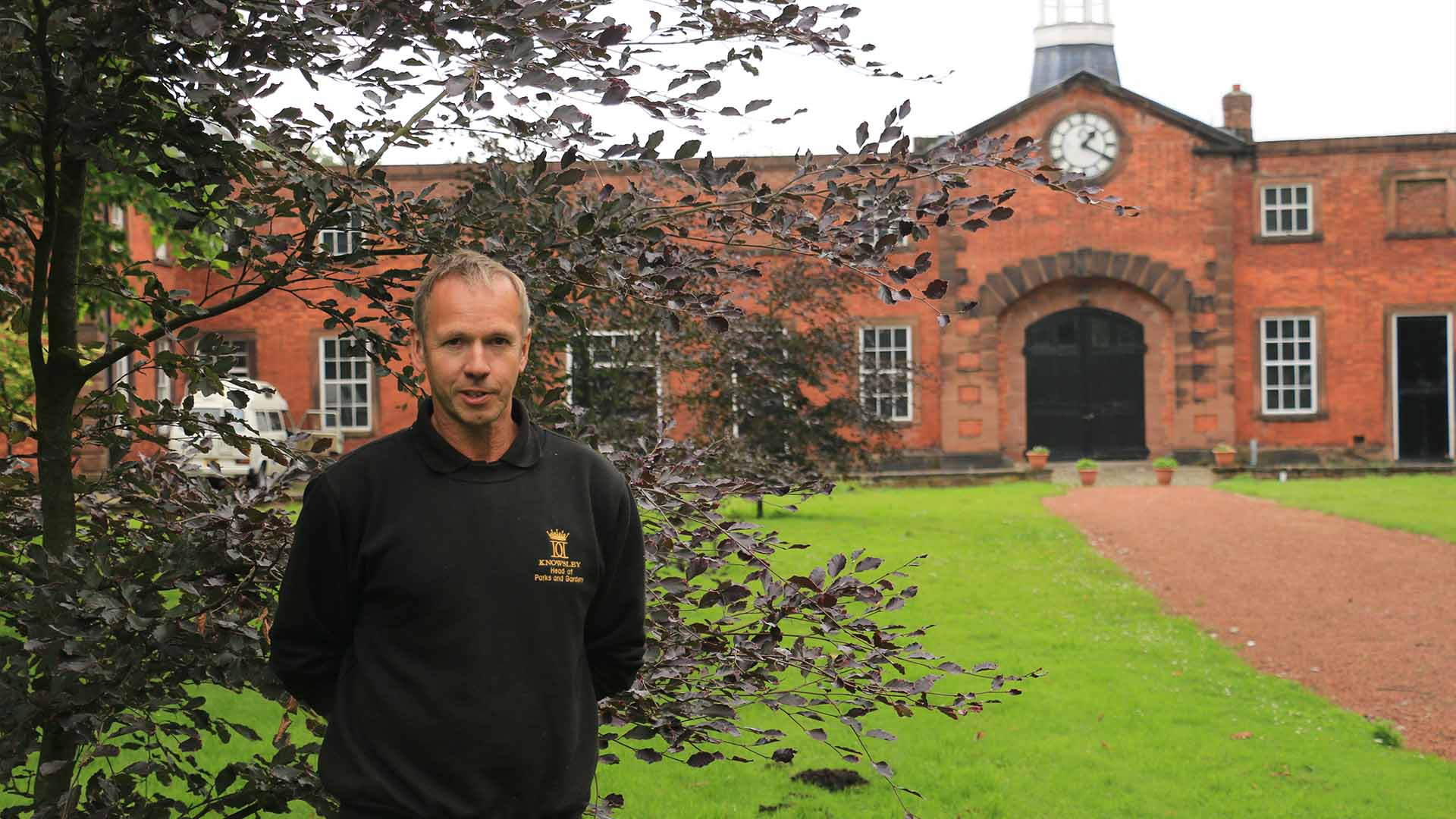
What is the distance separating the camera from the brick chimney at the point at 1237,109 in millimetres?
32344

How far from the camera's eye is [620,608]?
2.94 m

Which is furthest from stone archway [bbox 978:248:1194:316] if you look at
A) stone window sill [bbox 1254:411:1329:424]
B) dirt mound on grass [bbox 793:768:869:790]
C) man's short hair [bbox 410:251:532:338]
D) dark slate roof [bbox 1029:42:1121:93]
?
man's short hair [bbox 410:251:532:338]

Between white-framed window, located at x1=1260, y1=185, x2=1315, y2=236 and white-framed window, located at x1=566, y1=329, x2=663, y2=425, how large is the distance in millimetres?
21064

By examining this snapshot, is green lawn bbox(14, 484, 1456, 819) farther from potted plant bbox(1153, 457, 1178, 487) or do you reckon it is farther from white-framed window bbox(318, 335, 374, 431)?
white-framed window bbox(318, 335, 374, 431)

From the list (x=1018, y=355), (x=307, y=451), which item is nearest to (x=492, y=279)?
(x=307, y=451)

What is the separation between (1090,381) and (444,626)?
29.8 metres

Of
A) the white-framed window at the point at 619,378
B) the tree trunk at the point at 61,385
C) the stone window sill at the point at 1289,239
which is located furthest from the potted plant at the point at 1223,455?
the tree trunk at the point at 61,385

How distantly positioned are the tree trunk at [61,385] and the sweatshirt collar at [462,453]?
55.3 inches

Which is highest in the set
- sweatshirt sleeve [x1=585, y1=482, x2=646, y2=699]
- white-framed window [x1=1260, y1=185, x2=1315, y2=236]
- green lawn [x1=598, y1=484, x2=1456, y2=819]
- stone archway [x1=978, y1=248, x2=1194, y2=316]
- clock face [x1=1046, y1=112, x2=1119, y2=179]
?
clock face [x1=1046, y1=112, x2=1119, y2=179]

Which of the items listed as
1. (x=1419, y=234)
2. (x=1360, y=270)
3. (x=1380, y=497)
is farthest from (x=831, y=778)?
(x=1419, y=234)

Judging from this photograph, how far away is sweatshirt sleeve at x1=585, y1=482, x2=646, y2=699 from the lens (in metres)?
2.91

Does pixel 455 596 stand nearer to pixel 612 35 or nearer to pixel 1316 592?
pixel 612 35

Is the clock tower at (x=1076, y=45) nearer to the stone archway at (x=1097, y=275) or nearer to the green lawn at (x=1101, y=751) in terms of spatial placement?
the stone archway at (x=1097, y=275)

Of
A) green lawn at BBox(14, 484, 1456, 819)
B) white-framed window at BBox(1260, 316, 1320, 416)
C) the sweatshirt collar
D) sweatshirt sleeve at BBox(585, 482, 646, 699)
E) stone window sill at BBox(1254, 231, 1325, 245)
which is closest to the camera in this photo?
the sweatshirt collar
